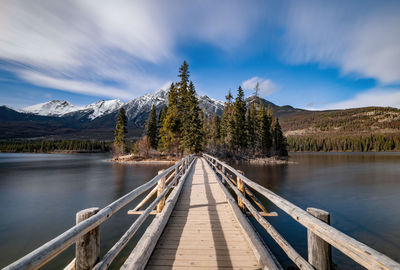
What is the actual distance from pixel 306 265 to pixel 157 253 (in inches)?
96.9

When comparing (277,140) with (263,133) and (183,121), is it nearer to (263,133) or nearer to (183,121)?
(263,133)

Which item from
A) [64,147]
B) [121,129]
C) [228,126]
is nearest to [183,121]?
[228,126]

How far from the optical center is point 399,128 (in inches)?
5679

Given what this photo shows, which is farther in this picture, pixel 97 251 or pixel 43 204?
Result: pixel 43 204

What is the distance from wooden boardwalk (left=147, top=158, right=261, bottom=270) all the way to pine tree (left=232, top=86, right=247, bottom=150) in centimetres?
3392

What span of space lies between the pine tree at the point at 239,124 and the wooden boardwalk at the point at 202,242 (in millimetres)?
33921

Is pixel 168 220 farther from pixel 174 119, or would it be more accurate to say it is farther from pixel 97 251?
pixel 174 119

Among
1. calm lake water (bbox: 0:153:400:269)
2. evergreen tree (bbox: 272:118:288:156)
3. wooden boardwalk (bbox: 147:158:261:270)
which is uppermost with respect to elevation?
evergreen tree (bbox: 272:118:288:156)

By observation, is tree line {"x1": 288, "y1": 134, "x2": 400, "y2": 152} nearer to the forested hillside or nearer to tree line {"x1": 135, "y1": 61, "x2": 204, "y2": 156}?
the forested hillside

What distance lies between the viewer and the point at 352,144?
110 metres

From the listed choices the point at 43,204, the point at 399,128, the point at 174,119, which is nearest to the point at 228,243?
the point at 43,204

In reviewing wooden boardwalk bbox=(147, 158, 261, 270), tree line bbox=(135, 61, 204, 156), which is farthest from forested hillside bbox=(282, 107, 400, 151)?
wooden boardwalk bbox=(147, 158, 261, 270)

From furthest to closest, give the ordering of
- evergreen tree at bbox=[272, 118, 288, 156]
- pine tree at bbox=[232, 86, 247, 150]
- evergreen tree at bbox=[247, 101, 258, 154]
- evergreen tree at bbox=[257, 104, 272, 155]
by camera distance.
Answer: evergreen tree at bbox=[272, 118, 288, 156] → evergreen tree at bbox=[257, 104, 272, 155] → evergreen tree at bbox=[247, 101, 258, 154] → pine tree at bbox=[232, 86, 247, 150]

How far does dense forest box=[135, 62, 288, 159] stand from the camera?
33.1 m
